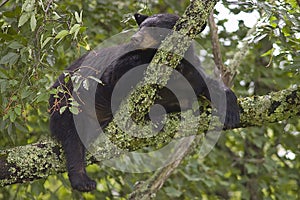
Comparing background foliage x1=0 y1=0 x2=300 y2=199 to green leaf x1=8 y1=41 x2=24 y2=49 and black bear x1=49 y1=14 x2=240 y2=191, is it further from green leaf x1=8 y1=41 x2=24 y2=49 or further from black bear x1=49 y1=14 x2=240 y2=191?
green leaf x1=8 y1=41 x2=24 y2=49

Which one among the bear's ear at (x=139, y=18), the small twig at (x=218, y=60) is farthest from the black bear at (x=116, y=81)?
the small twig at (x=218, y=60)

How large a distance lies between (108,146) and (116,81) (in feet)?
1.89

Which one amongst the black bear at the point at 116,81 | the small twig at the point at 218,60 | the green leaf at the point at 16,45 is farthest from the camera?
the small twig at the point at 218,60

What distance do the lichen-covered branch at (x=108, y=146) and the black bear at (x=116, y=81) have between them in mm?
81

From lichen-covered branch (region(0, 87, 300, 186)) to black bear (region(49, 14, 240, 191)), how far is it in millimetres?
81

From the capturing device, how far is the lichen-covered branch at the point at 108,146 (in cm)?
267

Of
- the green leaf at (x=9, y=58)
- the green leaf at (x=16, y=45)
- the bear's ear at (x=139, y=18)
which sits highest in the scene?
the green leaf at (x=16, y=45)

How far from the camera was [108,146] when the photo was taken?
109 inches

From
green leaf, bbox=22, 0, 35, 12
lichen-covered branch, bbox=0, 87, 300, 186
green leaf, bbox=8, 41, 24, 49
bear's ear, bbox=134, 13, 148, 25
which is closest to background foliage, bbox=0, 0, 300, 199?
bear's ear, bbox=134, 13, 148, 25

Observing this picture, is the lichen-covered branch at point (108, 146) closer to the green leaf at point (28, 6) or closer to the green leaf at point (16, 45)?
the green leaf at point (16, 45)

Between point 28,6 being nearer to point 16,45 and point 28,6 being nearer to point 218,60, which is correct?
point 16,45

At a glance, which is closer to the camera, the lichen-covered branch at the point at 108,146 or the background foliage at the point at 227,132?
the lichen-covered branch at the point at 108,146

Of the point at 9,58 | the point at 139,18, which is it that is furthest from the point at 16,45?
the point at 139,18

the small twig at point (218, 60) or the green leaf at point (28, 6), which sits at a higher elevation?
the green leaf at point (28, 6)
